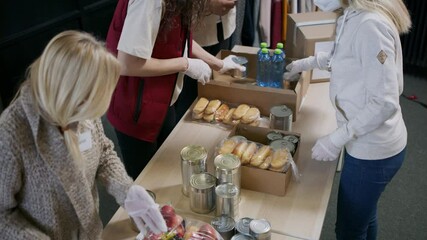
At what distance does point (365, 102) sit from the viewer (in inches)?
57.0

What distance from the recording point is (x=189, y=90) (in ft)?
7.38

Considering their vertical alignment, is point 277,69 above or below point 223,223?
above

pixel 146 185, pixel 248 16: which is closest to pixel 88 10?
pixel 248 16

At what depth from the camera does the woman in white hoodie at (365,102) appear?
1361mm

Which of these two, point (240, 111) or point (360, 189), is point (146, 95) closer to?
point (240, 111)

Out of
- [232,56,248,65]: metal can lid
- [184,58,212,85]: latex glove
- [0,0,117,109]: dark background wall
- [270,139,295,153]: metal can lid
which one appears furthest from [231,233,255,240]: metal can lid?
[0,0,117,109]: dark background wall

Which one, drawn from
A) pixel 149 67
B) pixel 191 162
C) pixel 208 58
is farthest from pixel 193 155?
pixel 208 58

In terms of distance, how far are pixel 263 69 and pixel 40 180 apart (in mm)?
1254

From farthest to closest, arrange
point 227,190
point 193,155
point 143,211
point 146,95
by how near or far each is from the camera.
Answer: point 146,95
point 193,155
point 227,190
point 143,211

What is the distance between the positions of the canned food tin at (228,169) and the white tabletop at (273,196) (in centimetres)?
11

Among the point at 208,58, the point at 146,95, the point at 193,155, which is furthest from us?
the point at 208,58

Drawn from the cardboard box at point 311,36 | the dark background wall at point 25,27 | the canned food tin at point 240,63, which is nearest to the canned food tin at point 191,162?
the canned food tin at point 240,63

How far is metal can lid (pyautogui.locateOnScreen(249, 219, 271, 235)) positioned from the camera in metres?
1.30

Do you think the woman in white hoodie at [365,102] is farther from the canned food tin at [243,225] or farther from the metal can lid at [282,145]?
the canned food tin at [243,225]
